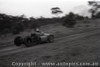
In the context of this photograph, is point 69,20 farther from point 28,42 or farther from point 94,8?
point 94,8

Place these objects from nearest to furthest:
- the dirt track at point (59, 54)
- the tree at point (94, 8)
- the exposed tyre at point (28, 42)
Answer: the dirt track at point (59, 54) < the exposed tyre at point (28, 42) < the tree at point (94, 8)

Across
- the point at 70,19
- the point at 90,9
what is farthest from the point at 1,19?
the point at 90,9

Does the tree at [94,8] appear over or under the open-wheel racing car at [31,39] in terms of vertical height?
over

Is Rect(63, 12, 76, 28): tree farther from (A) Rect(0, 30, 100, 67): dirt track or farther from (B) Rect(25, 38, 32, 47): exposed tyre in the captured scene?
(A) Rect(0, 30, 100, 67): dirt track

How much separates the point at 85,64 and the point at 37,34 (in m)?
11.5

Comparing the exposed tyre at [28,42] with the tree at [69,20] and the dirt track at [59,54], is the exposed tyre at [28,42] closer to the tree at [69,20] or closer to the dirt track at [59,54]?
the dirt track at [59,54]

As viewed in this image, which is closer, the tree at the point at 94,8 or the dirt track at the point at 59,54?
the dirt track at the point at 59,54

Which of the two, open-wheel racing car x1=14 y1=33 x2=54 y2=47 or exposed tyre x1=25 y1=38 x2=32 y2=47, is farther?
open-wheel racing car x1=14 y1=33 x2=54 y2=47

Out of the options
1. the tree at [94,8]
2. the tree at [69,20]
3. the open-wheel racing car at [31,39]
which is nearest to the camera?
the open-wheel racing car at [31,39]

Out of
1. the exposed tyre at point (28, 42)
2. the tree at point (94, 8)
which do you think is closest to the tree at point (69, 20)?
the exposed tyre at point (28, 42)

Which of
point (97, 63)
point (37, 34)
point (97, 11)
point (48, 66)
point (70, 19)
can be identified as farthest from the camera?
point (97, 11)

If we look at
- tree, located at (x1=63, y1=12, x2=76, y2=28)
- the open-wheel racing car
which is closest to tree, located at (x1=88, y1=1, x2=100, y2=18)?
tree, located at (x1=63, y1=12, x2=76, y2=28)

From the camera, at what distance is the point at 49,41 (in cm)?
2045

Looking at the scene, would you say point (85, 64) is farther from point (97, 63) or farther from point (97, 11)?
point (97, 11)
